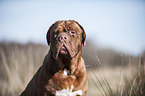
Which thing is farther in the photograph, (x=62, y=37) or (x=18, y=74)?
(x=18, y=74)

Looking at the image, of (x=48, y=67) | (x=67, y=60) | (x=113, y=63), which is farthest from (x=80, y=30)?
(x=113, y=63)

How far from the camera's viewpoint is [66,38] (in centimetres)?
230

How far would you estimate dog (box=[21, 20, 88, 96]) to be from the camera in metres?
Answer: 2.39

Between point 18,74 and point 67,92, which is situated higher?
point 67,92

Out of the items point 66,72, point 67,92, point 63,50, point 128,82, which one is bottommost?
point 128,82

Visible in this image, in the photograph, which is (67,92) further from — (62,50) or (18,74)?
(18,74)

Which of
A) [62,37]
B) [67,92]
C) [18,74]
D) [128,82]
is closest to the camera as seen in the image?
[62,37]

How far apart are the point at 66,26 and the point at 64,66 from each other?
645 millimetres

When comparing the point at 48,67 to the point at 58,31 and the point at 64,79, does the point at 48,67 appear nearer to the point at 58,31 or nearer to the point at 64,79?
the point at 64,79

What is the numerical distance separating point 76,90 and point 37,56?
11.6ft

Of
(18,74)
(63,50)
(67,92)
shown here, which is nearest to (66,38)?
(63,50)

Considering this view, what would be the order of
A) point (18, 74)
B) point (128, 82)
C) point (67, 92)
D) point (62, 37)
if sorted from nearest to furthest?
point (62, 37)
point (67, 92)
point (128, 82)
point (18, 74)

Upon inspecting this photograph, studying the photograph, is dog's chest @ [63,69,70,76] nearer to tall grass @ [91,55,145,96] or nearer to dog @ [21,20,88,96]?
dog @ [21,20,88,96]

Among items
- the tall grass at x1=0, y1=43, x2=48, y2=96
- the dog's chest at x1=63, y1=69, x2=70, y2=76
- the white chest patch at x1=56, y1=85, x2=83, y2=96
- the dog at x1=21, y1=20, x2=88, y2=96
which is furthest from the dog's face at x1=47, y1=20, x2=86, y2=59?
the tall grass at x1=0, y1=43, x2=48, y2=96
